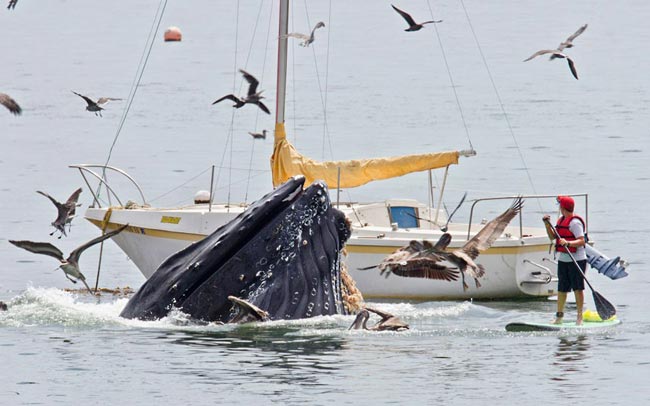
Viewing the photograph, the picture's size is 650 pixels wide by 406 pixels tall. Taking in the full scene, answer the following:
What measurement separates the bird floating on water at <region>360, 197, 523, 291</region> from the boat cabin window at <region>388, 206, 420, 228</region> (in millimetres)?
5550

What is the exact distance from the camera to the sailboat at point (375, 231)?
28.5 meters

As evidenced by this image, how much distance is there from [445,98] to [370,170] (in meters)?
40.2

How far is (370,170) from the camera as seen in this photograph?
31641 mm

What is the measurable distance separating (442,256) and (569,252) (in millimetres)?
1903

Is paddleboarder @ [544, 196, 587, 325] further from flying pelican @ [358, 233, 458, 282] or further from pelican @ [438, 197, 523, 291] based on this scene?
flying pelican @ [358, 233, 458, 282]

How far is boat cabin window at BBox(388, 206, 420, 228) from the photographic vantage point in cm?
3066

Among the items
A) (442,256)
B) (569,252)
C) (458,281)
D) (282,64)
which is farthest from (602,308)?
(282,64)

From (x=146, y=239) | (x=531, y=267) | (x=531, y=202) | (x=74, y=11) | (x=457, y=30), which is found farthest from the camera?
(x=74, y=11)

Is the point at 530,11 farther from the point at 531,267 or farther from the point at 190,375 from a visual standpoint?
the point at 190,375

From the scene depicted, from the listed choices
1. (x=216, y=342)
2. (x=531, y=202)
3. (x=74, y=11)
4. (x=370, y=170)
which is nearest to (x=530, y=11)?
(x=74, y=11)

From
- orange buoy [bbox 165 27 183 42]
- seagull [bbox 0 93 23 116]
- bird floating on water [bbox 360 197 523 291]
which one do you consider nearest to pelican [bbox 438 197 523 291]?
bird floating on water [bbox 360 197 523 291]

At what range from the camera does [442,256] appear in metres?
22.3

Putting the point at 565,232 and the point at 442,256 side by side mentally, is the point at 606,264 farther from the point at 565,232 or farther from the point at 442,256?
the point at 442,256

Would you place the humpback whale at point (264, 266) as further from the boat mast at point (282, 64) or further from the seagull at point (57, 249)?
the boat mast at point (282, 64)
